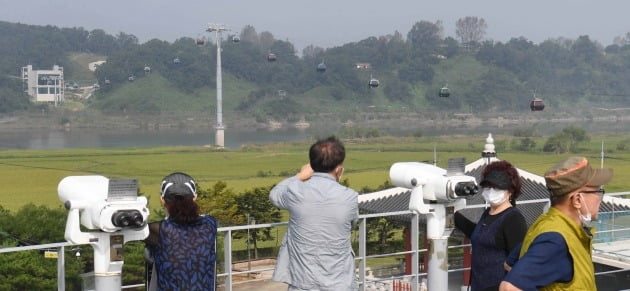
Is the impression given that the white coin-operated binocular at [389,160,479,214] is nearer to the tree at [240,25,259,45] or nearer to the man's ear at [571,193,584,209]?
the man's ear at [571,193,584,209]

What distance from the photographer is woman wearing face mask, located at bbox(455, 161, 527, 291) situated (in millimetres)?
3301

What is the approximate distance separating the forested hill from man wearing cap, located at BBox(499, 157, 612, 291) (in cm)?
10916

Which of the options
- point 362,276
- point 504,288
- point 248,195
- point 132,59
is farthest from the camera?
point 132,59

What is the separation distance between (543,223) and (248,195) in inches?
1052

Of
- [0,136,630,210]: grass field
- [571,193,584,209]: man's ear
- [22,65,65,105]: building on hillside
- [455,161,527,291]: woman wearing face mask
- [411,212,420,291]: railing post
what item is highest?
[22,65,65,105]: building on hillside

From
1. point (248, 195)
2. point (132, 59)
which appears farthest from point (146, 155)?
point (132, 59)

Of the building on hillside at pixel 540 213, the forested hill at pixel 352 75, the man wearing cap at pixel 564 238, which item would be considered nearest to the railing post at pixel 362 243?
the man wearing cap at pixel 564 238

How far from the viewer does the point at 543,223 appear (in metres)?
2.36

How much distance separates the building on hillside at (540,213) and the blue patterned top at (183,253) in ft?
17.0

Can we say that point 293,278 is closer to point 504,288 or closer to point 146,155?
point 504,288

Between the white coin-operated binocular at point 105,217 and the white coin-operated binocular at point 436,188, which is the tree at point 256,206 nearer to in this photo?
the white coin-operated binocular at point 436,188

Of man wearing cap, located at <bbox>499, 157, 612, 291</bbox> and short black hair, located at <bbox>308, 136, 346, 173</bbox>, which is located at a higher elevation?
short black hair, located at <bbox>308, 136, 346, 173</bbox>

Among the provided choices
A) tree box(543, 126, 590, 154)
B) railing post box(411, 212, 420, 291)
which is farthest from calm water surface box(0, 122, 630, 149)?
railing post box(411, 212, 420, 291)

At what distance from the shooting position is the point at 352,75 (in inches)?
4943
